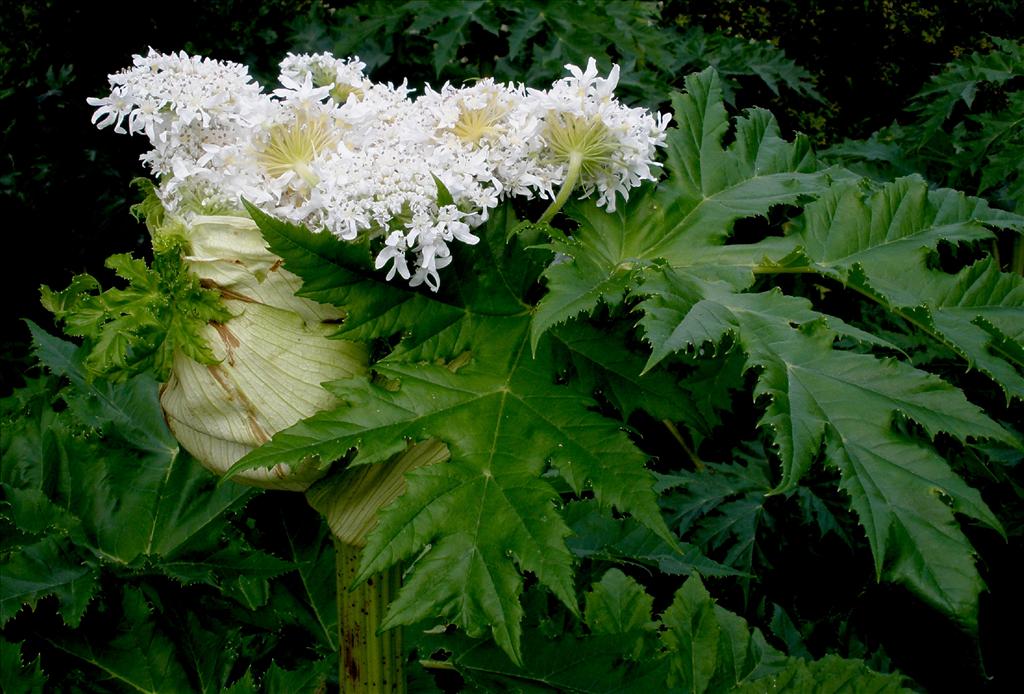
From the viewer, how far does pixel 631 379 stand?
679mm

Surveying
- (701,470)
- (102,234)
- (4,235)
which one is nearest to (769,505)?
(701,470)

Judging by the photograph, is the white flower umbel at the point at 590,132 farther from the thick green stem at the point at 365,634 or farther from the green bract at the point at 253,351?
the thick green stem at the point at 365,634

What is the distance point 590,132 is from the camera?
66cm

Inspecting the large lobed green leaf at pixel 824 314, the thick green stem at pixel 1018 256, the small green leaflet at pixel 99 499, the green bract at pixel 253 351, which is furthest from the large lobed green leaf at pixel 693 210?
the thick green stem at pixel 1018 256

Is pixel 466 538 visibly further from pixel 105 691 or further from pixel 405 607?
pixel 105 691

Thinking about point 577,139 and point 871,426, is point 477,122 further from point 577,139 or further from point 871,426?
point 871,426

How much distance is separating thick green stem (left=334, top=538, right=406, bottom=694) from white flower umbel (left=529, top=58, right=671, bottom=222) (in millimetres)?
314

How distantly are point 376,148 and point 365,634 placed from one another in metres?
0.39

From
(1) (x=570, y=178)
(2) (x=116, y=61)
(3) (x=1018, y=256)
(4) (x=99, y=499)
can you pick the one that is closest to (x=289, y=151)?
(1) (x=570, y=178)

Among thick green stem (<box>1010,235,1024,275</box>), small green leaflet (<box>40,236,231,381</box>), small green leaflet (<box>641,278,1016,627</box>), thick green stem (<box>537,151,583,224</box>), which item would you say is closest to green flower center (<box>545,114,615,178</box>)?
thick green stem (<box>537,151,583,224</box>)

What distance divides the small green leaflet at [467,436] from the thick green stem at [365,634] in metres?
0.14

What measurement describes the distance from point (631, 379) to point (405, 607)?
9.2 inches

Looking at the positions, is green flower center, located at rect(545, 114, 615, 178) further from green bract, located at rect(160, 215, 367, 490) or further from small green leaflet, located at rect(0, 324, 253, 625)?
small green leaflet, located at rect(0, 324, 253, 625)

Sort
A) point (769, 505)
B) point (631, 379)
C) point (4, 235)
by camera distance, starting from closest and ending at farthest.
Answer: point (631, 379) → point (769, 505) → point (4, 235)
